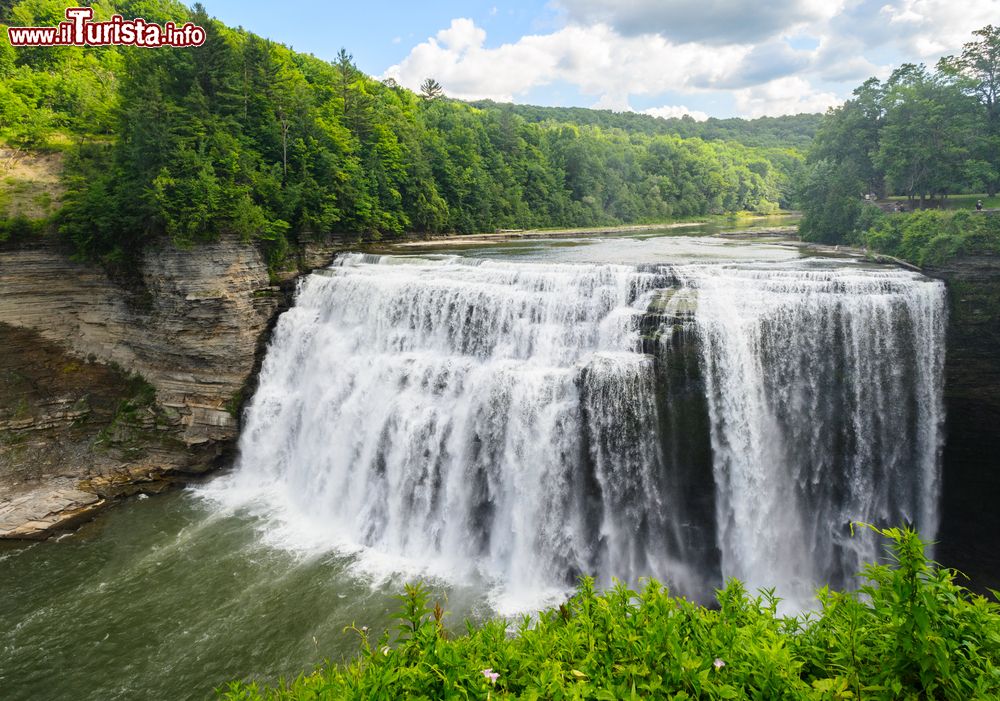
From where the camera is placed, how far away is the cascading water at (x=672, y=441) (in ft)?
45.3

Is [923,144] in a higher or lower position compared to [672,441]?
higher

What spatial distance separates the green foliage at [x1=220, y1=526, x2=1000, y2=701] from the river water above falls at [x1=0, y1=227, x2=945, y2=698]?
8420mm

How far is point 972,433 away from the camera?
15.0 meters

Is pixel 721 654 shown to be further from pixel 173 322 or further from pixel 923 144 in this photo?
pixel 923 144

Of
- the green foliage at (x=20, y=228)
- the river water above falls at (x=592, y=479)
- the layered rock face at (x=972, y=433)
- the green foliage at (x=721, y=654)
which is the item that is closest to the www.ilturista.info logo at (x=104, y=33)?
the green foliage at (x=20, y=228)

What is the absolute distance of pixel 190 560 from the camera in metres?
14.3

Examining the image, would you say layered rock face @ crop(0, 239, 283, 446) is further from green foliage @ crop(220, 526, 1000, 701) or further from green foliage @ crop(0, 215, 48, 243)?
green foliage @ crop(220, 526, 1000, 701)

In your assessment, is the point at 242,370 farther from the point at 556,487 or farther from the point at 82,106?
the point at 82,106

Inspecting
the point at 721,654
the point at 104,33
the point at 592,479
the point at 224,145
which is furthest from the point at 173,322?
the point at 104,33

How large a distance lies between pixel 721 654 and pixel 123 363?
22.1 meters

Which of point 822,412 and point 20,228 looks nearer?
point 822,412

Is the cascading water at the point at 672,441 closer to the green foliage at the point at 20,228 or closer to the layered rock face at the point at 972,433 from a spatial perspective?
the layered rock face at the point at 972,433

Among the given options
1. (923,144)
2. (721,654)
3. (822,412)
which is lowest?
(822,412)

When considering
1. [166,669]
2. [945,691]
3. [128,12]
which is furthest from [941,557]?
[128,12]
